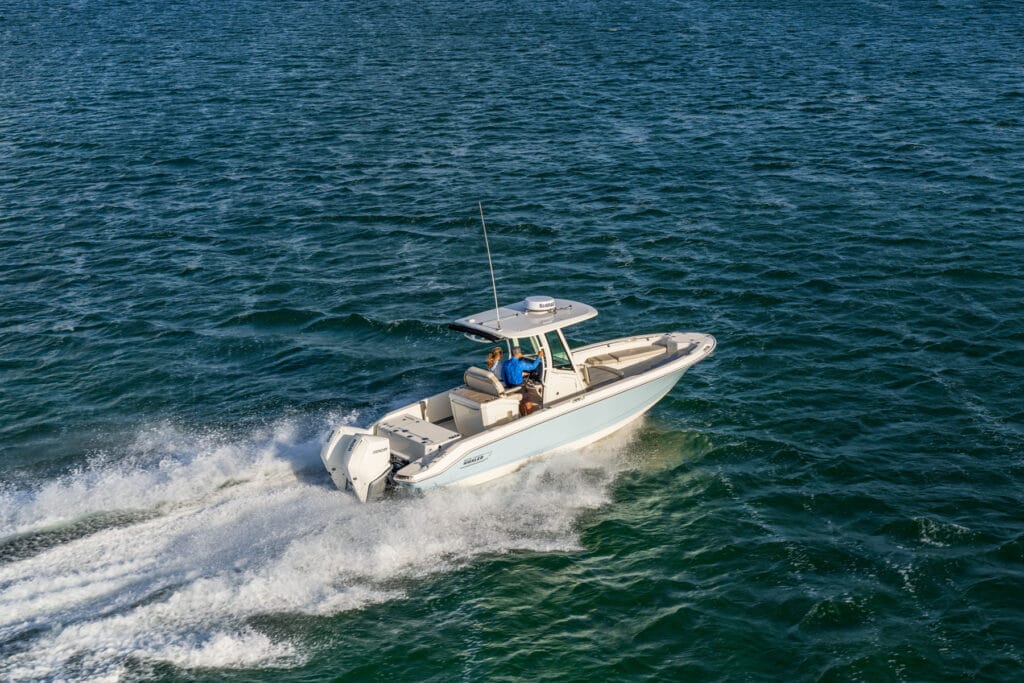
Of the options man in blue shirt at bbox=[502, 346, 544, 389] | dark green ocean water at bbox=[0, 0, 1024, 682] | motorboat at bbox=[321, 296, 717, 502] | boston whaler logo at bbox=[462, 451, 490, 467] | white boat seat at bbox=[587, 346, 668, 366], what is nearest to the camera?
dark green ocean water at bbox=[0, 0, 1024, 682]

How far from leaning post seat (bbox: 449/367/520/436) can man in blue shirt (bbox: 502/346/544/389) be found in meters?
0.16

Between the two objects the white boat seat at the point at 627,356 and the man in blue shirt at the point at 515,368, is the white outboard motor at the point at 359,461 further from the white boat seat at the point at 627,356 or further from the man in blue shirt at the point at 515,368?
the white boat seat at the point at 627,356

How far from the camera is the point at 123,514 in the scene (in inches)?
762

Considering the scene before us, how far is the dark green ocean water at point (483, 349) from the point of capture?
55.1 feet

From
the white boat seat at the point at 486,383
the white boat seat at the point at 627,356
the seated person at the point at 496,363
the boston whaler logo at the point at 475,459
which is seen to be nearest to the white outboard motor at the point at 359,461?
the boston whaler logo at the point at 475,459

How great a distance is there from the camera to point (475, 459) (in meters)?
20.0

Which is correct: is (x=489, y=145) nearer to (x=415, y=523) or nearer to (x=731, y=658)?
(x=415, y=523)

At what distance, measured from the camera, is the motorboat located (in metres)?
19.5

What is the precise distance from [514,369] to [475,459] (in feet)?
7.27

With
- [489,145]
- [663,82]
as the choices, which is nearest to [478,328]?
[489,145]

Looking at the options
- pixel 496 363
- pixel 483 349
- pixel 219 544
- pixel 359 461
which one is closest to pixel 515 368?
pixel 496 363

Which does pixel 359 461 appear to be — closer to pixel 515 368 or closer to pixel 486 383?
pixel 486 383

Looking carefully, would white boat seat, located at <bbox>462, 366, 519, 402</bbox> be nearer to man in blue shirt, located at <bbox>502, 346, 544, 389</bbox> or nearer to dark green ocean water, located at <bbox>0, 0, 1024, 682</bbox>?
man in blue shirt, located at <bbox>502, 346, 544, 389</bbox>

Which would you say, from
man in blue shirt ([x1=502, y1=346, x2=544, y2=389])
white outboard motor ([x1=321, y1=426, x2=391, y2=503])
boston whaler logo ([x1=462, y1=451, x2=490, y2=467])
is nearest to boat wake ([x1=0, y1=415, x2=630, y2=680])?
white outboard motor ([x1=321, y1=426, x2=391, y2=503])
